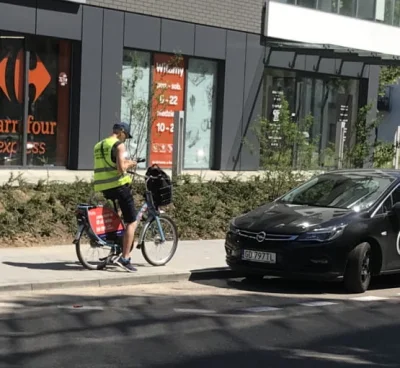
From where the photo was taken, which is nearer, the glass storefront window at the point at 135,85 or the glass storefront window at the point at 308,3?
the glass storefront window at the point at 135,85

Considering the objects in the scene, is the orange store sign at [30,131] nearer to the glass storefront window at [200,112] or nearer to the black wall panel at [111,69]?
the black wall panel at [111,69]

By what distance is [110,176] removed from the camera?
9719 mm

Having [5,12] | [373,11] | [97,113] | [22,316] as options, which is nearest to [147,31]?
[97,113]

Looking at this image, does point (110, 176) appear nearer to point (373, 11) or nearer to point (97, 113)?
point (97, 113)

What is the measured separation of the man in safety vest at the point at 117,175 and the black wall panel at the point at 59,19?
8697 millimetres

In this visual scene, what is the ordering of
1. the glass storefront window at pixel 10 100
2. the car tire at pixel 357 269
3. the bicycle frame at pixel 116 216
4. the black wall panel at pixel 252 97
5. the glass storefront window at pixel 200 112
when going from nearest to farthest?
the car tire at pixel 357 269
the bicycle frame at pixel 116 216
the glass storefront window at pixel 10 100
the glass storefront window at pixel 200 112
the black wall panel at pixel 252 97

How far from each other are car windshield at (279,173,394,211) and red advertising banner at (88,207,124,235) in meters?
2.44

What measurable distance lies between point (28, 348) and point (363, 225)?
480 cm

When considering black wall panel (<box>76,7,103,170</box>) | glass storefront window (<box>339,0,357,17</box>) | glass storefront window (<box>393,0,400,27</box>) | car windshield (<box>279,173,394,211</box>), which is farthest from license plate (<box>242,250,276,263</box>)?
glass storefront window (<box>393,0,400,27</box>)

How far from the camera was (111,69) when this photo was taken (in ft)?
62.0

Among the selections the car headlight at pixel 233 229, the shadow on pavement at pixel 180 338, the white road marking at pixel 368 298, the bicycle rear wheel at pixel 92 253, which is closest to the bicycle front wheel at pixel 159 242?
the bicycle rear wheel at pixel 92 253

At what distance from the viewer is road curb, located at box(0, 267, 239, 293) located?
346 inches

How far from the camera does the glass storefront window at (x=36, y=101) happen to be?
17641 millimetres

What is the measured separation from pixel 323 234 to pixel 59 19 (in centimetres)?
1083
